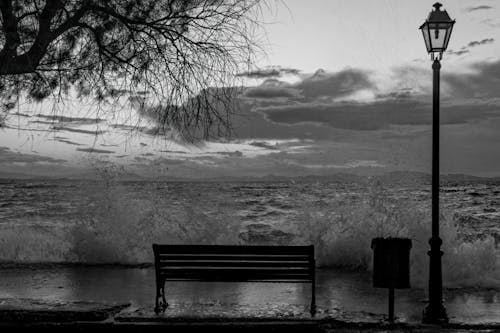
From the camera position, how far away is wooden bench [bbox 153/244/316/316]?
28.3 feet

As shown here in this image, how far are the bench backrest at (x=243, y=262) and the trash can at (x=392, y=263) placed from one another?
868mm

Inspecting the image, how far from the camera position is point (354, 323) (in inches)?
310

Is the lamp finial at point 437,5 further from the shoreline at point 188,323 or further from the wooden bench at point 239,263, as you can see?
the shoreline at point 188,323

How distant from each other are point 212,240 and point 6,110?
11615 mm

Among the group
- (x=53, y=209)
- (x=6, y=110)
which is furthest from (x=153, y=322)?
(x=53, y=209)

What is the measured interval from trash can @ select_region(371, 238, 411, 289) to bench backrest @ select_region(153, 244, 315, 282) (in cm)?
87

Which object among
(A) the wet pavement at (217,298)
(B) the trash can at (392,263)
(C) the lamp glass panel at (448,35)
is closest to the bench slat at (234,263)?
(A) the wet pavement at (217,298)

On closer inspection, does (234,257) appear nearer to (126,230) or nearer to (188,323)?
(188,323)

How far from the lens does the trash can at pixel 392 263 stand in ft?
27.3

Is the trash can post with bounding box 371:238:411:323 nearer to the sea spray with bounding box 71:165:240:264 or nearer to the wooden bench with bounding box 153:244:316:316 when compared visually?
the wooden bench with bounding box 153:244:316:316

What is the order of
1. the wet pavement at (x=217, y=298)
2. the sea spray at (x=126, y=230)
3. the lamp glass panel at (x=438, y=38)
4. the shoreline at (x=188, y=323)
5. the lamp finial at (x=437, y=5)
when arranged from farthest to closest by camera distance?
the sea spray at (x=126, y=230), the lamp finial at (x=437, y=5), the lamp glass panel at (x=438, y=38), the wet pavement at (x=217, y=298), the shoreline at (x=188, y=323)

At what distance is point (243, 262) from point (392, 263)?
77.8 inches

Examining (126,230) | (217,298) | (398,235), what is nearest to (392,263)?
(217,298)

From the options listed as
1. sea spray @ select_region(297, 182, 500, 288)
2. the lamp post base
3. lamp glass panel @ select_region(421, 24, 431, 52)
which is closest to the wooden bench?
the lamp post base
